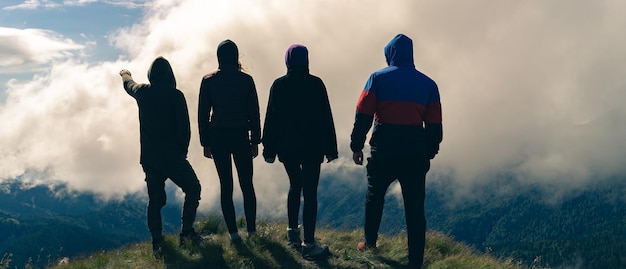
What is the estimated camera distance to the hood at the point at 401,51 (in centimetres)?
775

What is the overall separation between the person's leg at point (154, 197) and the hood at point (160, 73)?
1608 millimetres

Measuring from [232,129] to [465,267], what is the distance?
16.3ft

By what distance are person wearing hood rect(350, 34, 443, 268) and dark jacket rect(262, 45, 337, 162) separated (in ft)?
2.36

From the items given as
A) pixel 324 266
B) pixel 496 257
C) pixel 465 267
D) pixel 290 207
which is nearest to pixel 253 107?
pixel 290 207

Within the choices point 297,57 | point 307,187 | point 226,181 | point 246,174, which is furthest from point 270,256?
point 297,57

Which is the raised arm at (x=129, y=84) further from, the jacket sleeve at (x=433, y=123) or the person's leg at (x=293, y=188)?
the jacket sleeve at (x=433, y=123)

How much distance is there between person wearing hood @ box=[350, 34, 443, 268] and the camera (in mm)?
7535

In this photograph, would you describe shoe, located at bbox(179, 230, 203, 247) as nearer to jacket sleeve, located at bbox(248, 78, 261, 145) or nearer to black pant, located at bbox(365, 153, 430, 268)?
jacket sleeve, located at bbox(248, 78, 261, 145)

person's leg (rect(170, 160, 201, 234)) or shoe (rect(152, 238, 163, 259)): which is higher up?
person's leg (rect(170, 160, 201, 234))

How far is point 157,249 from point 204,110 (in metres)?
2.79

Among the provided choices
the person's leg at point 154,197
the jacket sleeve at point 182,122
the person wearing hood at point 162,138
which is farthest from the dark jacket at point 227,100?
the person's leg at point 154,197

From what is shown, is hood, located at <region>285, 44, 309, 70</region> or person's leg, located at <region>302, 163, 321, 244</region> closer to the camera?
hood, located at <region>285, 44, 309, 70</region>

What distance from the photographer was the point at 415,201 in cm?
773

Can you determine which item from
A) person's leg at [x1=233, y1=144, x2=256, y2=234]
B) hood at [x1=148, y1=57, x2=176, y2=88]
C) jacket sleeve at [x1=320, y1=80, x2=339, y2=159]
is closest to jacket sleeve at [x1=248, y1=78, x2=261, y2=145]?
person's leg at [x1=233, y1=144, x2=256, y2=234]
